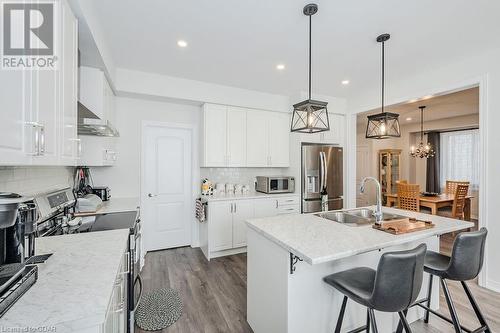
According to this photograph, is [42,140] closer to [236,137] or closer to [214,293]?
[214,293]

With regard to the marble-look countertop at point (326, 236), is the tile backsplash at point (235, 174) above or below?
above

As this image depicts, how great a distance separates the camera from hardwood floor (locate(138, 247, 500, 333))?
6.46ft

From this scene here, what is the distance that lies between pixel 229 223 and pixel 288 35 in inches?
101

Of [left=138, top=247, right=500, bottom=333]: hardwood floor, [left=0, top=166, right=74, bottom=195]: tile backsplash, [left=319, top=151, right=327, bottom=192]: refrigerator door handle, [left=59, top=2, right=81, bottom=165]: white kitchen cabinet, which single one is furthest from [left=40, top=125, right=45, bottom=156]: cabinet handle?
[left=319, top=151, right=327, bottom=192]: refrigerator door handle

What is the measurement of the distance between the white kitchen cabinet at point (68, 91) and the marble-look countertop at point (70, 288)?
0.54m

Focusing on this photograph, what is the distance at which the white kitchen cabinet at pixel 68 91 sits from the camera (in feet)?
4.17

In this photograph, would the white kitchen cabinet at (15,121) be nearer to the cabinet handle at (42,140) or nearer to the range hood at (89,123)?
the cabinet handle at (42,140)

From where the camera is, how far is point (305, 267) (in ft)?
5.05

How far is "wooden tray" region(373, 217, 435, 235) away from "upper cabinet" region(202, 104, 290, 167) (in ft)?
7.99

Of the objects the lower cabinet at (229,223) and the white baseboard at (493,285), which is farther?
the lower cabinet at (229,223)

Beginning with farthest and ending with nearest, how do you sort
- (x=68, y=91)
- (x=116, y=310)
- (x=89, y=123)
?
(x=89, y=123) → (x=68, y=91) → (x=116, y=310)

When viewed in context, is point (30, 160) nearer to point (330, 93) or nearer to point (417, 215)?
point (417, 215)

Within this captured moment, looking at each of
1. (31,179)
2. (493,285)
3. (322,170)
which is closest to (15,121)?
(31,179)

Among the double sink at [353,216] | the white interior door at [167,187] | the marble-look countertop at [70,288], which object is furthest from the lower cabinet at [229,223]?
the marble-look countertop at [70,288]
